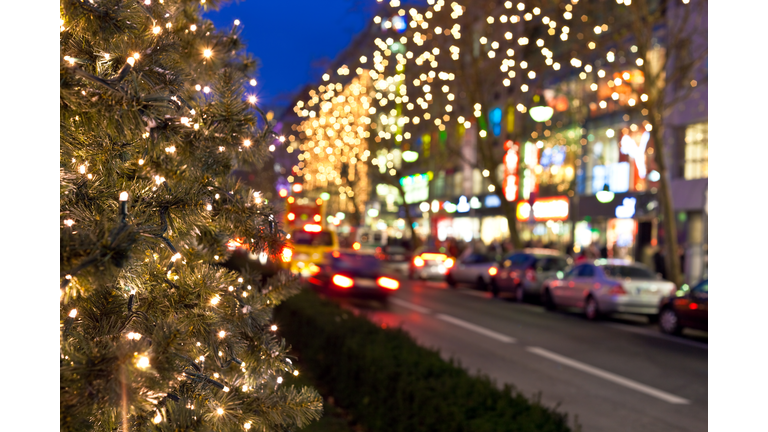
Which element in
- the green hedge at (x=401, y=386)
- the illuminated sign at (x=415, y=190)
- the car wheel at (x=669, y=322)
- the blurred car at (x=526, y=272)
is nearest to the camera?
the green hedge at (x=401, y=386)

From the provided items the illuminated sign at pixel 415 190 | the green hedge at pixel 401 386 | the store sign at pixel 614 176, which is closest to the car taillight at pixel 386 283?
the green hedge at pixel 401 386

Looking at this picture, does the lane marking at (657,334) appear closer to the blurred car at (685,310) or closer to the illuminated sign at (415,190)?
the blurred car at (685,310)

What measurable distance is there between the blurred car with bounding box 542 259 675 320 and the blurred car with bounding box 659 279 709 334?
3.93 feet

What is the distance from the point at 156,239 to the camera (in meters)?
2.54

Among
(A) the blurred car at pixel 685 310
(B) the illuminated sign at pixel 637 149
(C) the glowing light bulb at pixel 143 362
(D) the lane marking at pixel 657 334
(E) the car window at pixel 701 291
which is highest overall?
(B) the illuminated sign at pixel 637 149

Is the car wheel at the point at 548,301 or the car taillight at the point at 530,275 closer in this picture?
the car wheel at the point at 548,301

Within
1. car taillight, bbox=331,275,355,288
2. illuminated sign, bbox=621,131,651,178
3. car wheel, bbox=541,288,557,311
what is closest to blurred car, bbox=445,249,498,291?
car wheel, bbox=541,288,557,311

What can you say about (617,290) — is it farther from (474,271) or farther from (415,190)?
(415,190)

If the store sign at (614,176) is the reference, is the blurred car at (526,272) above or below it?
below

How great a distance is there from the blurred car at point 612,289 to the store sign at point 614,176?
45.0 feet

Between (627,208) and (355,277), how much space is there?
59.1 ft

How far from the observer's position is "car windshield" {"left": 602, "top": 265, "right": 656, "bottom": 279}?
17.8m

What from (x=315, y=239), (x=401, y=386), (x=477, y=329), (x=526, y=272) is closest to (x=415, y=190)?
(x=315, y=239)

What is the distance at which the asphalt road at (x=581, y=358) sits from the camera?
8.38m
